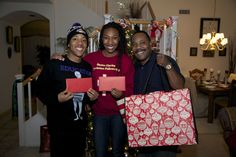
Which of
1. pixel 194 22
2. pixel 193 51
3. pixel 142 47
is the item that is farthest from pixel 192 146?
pixel 194 22

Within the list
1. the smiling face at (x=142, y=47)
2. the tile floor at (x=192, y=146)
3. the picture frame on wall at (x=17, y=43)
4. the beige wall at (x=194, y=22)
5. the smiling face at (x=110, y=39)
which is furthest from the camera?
the beige wall at (x=194, y=22)

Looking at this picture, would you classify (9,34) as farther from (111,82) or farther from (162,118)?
(162,118)

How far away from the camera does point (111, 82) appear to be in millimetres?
1784

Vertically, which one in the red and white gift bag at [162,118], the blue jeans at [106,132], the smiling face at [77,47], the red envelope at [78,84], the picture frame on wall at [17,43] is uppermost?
the picture frame on wall at [17,43]

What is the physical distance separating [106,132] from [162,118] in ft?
1.99

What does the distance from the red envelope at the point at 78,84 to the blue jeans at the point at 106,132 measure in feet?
1.24

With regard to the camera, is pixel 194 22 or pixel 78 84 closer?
pixel 78 84

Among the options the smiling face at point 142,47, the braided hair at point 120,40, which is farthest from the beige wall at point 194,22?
the smiling face at point 142,47

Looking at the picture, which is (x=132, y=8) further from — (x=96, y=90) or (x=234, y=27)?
(x=96, y=90)

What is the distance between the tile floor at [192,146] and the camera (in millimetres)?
3312

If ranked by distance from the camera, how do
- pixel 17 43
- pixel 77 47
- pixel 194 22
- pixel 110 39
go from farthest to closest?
pixel 194 22 → pixel 17 43 → pixel 110 39 → pixel 77 47

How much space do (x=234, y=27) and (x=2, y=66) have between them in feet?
20.8

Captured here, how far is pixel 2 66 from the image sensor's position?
17.8 feet

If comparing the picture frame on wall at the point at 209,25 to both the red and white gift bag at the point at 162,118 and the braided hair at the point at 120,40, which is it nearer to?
the braided hair at the point at 120,40
